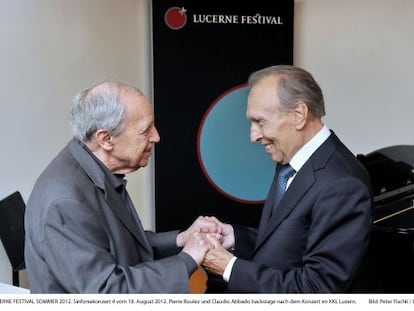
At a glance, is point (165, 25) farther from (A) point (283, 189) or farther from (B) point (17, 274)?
(A) point (283, 189)

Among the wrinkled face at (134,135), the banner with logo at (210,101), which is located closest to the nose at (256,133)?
the wrinkled face at (134,135)

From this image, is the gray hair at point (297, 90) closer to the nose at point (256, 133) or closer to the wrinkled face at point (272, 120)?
the wrinkled face at point (272, 120)

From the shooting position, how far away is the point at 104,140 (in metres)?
1.56

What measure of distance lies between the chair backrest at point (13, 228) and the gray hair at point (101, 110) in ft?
4.23

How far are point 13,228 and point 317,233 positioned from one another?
1692 millimetres

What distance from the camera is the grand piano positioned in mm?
2582

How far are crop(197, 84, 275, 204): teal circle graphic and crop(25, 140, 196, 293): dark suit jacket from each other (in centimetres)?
203

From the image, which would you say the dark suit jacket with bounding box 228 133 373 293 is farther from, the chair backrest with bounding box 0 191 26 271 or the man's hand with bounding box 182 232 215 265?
the chair backrest with bounding box 0 191 26 271

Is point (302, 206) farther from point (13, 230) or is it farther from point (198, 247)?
point (13, 230)

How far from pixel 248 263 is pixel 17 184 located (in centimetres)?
165

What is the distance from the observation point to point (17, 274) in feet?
8.61

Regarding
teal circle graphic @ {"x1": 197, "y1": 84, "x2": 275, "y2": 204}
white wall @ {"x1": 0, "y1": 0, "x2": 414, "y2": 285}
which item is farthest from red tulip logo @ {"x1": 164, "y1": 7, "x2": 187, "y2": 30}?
teal circle graphic @ {"x1": 197, "y1": 84, "x2": 275, "y2": 204}

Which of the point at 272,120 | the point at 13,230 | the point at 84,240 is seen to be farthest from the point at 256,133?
the point at 13,230

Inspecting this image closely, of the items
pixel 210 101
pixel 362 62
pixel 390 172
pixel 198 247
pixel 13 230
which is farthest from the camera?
pixel 362 62
